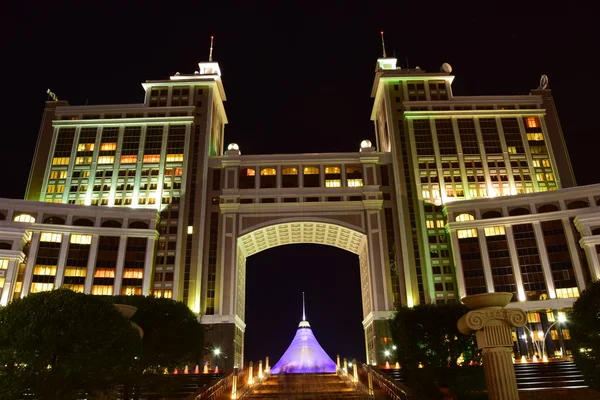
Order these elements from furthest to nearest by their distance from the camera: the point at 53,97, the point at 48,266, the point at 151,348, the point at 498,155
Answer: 1. the point at 53,97
2. the point at 498,155
3. the point at 48,266
4. the point at 151,348

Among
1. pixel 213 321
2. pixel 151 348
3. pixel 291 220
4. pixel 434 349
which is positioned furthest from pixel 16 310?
pixel 291 220

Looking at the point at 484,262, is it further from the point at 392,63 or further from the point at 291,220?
the point at 392,63

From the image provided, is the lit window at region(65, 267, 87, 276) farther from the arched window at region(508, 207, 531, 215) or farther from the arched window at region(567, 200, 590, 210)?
the arched window at region(567, 200, 590, 210)

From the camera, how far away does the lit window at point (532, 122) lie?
97.2 metres

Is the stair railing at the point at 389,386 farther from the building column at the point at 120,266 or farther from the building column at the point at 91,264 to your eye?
the building column at the point at 91,264

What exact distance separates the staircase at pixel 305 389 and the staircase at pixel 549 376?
14.3 metres

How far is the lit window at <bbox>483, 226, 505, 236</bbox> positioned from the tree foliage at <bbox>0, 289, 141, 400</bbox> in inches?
2742

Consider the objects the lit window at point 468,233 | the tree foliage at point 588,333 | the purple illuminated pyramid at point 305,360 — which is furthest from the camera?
the purple illuminated pyramid at point 305,360

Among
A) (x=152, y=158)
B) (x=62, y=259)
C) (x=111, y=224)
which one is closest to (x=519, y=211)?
(x=152, y=158)

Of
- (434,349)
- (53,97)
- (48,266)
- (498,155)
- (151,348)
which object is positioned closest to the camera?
(434,349)

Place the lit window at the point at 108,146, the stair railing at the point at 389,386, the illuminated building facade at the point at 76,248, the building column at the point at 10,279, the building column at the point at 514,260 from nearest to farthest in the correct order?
the stair railing at the point at 389,386, the building column at the point at 10,279, the illuminated building facade at the point at 76,248, the building column at the point at 514,260, the lit window at the point at 108,146

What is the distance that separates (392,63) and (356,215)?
43.4 meters

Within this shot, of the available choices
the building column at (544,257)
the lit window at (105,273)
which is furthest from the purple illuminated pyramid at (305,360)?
the building column at (544,257)

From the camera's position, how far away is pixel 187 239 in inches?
3430
